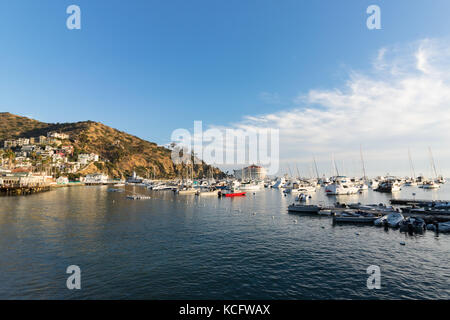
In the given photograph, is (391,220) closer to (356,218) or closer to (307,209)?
Result: (356,218)

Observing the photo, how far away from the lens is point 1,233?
31812 mm

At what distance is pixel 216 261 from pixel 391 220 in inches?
1387

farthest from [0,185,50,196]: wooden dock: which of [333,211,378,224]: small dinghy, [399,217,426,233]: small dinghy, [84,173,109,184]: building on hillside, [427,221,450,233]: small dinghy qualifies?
[427,221,450,233]: small dinghy

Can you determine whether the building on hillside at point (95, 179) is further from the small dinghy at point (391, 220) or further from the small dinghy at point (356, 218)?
the small dinghy at point (391, 220)

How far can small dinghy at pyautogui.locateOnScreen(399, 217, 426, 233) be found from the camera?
35781 mm

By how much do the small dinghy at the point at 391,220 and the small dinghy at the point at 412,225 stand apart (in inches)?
42.2

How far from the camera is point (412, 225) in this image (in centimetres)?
3603

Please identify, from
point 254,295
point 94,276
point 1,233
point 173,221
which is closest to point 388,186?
point 173,221

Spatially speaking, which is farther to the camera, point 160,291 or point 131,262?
point 131,262

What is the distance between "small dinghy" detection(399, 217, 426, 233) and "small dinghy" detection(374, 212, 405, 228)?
1.07 m

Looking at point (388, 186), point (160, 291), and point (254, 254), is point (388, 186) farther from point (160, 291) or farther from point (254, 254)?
point (160, 291)

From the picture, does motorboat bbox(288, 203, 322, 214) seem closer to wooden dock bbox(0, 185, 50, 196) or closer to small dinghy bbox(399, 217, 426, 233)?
small dinghy bbox(399, 217, 426, 233)
